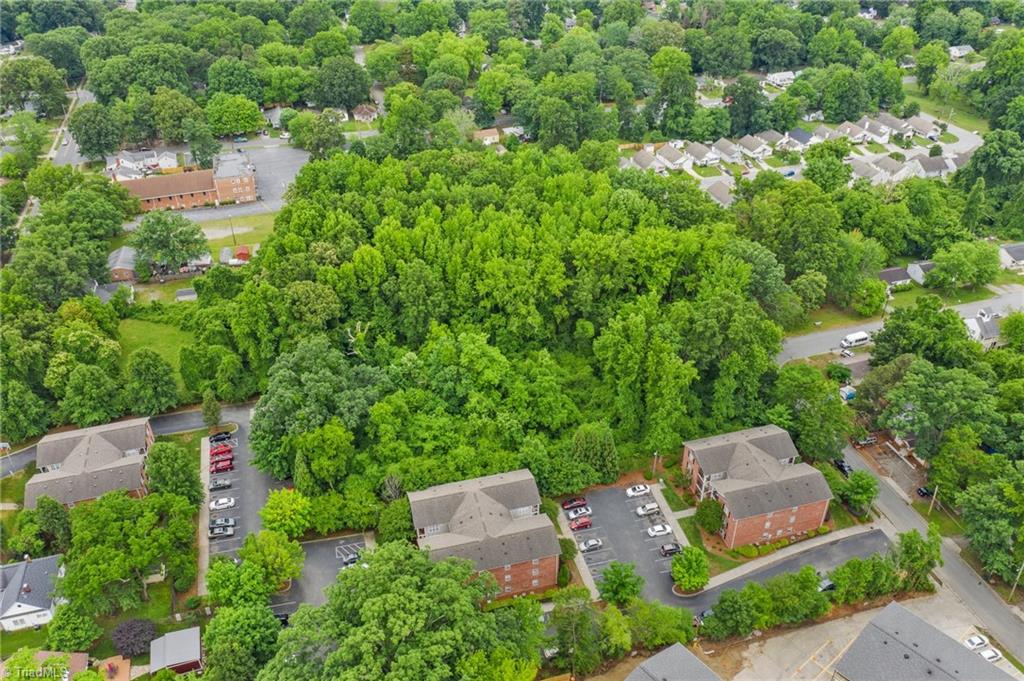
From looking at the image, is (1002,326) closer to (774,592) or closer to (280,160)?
(774,592)

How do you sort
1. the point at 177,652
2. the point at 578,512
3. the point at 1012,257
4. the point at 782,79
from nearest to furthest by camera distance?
the point at 177,652 → the point at 578,512 → the point at 1012,257 → the point at 782,79

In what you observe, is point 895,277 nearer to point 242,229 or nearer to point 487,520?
point 487,520

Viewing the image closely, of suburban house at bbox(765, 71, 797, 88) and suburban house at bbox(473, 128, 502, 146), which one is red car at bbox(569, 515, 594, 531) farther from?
suburban house at bbox(765, 71, 797, 88)

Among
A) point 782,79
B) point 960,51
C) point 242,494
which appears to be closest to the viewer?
point 242,494

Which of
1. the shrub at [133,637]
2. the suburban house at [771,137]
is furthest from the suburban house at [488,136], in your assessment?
the shrub at [133,637]

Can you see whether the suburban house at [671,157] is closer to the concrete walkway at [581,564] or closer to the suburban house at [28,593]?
the concrete walkway at [581,564]

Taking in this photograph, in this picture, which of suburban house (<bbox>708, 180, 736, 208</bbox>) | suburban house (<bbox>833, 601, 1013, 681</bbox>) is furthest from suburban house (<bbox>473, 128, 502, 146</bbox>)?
suburban house (<bbox>833, 601, 1013, 681</bbox>)

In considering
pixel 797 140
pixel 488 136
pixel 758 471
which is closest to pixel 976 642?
pixel 758 471
